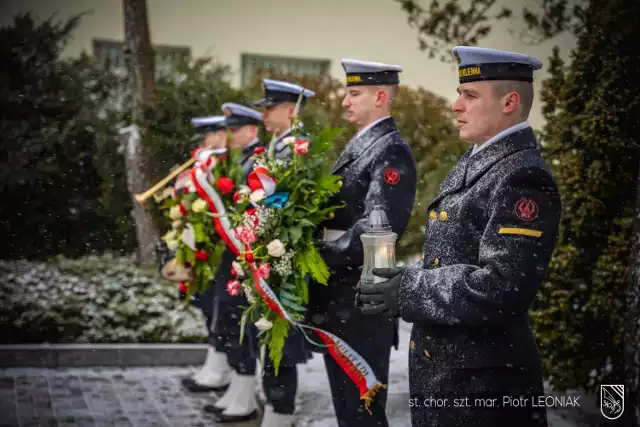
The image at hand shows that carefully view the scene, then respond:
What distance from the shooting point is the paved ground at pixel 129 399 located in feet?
18.4

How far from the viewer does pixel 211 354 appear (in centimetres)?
680

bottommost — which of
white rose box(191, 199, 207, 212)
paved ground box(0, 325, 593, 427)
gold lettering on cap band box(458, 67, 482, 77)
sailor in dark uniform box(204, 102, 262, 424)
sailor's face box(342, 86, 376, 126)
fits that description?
paved ground box(0, 325, 593, 427)

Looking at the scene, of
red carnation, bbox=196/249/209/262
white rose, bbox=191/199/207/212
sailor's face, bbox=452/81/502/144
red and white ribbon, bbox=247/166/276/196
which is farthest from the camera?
red carnation, bbox=196/249/209/262

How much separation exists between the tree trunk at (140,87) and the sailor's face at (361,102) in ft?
20.8

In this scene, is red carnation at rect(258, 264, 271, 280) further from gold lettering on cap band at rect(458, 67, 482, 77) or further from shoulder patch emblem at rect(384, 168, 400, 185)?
gold lettering on cap band at rect(458, 67, 482, 77)

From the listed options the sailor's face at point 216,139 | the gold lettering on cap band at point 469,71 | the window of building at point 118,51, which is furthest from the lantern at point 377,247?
the window of building at point 118,51

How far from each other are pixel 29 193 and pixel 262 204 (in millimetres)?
7449

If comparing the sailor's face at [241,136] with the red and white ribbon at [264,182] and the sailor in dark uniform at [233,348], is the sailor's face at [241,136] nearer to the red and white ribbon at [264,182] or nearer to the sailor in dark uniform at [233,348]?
the sailor in dark uniform at [233,348]

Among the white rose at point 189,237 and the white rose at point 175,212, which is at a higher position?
the white rose at point 175,212

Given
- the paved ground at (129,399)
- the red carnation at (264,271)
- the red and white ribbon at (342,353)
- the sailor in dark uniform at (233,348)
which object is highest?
the red carnation at (264,271)

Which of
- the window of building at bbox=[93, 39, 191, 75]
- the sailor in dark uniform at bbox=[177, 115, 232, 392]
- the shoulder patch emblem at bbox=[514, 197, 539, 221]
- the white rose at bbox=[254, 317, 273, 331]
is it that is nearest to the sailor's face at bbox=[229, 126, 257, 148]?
the sailor in dark uniform at bbox=[177, 115, 232, 392]

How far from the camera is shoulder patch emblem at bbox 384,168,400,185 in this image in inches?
162

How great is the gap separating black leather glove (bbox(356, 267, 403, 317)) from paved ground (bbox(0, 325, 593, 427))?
8.63 feet

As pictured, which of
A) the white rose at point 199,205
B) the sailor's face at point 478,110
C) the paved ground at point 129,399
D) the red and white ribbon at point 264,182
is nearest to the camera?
the sailor's face at point 478,110
